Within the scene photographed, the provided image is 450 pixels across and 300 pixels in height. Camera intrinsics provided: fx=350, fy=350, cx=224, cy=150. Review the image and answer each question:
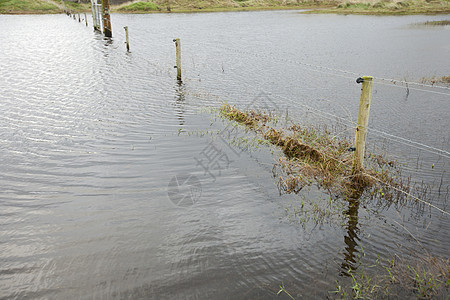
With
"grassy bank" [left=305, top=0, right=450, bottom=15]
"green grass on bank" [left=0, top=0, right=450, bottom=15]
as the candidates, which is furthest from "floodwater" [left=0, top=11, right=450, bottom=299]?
"green grass on bank" [left=0, top=0, right=450, bottom=15]

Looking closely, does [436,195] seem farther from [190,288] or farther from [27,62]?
[27,62]

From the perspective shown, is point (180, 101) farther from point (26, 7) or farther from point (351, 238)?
point (26, 7)

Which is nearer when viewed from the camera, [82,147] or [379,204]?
[379,204]

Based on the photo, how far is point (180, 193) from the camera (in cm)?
706

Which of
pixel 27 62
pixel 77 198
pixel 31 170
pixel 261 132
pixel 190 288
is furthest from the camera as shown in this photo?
pixel 27 62

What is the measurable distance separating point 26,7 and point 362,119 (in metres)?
83.8

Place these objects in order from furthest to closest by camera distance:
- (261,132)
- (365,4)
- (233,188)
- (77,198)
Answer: (365,4) < (261,132) < (233,188) < (77,198)

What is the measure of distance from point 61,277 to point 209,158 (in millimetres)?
4743

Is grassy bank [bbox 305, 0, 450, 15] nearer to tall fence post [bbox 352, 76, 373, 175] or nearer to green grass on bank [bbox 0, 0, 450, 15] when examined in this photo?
green grass on bank [bbox 0, 0, 450, 15]

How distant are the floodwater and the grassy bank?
53.9 meters

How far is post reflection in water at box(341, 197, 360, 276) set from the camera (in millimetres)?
5082

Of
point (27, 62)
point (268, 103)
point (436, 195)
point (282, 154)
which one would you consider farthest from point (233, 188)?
point (27, 62)

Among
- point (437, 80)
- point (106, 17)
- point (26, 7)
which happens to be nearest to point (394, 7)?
point (106, 17)

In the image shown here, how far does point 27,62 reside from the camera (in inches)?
858
